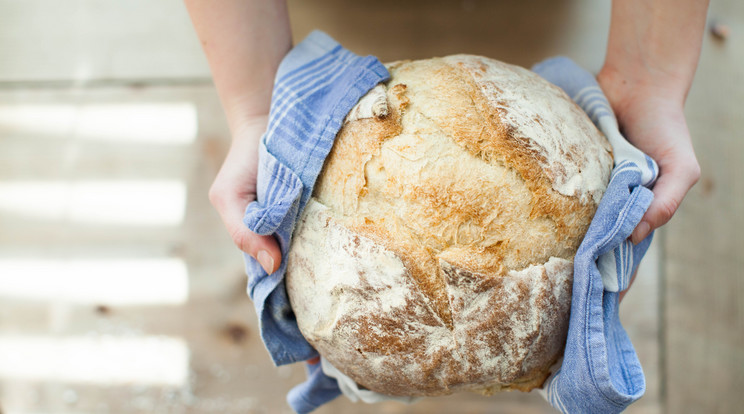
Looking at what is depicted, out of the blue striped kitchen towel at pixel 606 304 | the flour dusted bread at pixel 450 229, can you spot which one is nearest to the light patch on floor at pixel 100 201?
the flour dusted bread at pixel 450 229

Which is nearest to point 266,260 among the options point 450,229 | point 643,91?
point 450,229

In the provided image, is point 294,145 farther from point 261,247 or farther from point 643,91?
point 643,91

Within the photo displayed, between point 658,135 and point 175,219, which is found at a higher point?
point 658,135

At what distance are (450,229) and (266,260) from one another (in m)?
0.34

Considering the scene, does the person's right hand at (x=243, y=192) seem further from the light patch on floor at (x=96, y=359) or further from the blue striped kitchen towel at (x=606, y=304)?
the light patch on floor at (x=96, y=359)

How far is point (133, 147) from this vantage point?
5.26ft

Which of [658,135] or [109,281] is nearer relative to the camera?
[658,135]

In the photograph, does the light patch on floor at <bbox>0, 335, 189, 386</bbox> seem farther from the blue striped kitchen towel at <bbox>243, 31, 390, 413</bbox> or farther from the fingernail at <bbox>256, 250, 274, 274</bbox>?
the fingernail at <bbox>256, 250, 274, 274</bbox>

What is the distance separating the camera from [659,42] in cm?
106

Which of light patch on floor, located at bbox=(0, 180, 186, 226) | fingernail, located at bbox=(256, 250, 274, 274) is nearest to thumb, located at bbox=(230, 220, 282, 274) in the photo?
fingernail, located at bbox=(256, 250, 274, 274)

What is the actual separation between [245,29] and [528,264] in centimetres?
71

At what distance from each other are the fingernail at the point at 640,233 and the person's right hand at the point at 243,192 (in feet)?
2.06

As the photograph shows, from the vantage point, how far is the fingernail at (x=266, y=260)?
91 cm

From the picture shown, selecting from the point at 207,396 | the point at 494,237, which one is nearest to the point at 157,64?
the point at 207,396
